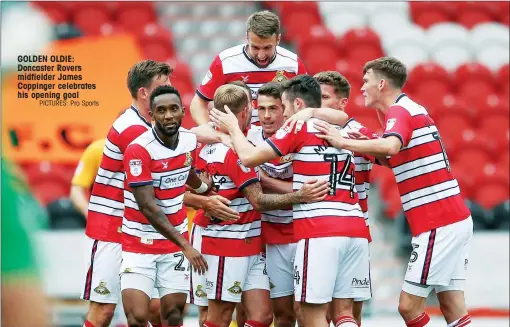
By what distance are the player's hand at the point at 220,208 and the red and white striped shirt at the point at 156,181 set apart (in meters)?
0.20

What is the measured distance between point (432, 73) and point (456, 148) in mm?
1881

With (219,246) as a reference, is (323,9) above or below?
above

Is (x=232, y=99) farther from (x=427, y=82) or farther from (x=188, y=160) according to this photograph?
(x=427, y=82)

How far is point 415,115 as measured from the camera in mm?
6543

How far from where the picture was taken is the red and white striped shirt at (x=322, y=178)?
6195mm

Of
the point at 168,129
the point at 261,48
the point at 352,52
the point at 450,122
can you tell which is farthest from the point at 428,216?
the point at 352,52

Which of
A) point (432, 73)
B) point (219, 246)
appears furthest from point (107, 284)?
point (432, 73)

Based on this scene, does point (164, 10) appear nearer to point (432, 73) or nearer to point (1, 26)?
point (1, 26)

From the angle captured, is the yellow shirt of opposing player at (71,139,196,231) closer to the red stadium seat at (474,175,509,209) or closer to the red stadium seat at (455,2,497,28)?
the red stadium seat at (474,175,509,209)

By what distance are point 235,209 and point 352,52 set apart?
7.79 metres

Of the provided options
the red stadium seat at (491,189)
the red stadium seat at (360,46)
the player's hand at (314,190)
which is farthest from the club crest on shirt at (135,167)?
the red stadium seat at (360,46)

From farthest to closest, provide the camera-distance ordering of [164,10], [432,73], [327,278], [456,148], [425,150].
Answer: [164,10] < [432,73] < [456,148] < [425,150] < [327,278]

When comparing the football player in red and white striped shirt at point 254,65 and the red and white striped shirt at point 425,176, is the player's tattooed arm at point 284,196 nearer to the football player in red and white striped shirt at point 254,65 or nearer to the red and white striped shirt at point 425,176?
the red and white striped shirt at point 425,176

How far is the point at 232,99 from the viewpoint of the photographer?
6.57 meters
